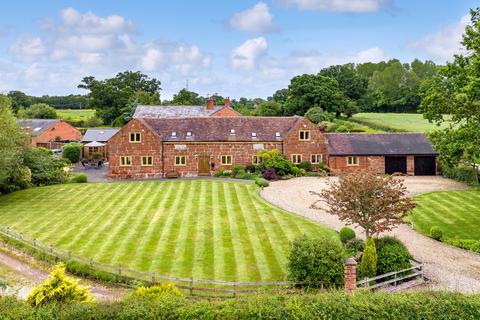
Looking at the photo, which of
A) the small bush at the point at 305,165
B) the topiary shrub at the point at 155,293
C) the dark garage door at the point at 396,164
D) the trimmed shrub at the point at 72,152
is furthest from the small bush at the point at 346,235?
the trimmed shrub at the point at 72,152

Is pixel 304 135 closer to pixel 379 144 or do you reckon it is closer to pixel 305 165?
pixel 305 165

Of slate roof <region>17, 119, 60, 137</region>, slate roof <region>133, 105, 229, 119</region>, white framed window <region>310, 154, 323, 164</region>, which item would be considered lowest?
white framed window <region>310, 154, 323, 164</region>

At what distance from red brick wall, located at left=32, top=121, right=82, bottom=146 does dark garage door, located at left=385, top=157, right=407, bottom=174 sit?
5497 centimetres

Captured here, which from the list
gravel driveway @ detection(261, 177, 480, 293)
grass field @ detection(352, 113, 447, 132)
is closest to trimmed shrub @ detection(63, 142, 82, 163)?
gravel driveway @ detection(261, 177, 480, 293)

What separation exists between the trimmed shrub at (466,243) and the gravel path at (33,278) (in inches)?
729

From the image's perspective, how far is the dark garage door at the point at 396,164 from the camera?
174 ft

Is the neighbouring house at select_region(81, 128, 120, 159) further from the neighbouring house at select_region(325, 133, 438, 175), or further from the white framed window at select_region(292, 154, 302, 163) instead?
the neighbouring house at select_region(325, 133, 438, 175)

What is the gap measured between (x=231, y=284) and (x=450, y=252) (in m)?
13.3

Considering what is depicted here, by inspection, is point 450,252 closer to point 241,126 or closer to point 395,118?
point 241,126

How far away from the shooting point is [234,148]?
53.1 m

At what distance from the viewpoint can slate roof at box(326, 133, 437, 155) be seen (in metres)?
52.9

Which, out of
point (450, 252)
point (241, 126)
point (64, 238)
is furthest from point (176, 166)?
point (450, 252)

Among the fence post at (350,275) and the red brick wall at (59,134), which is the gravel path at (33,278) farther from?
the red brick wall at (59,134)

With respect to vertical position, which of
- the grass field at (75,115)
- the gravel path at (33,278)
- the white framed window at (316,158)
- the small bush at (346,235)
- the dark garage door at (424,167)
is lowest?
the gravel path at (33,278)
